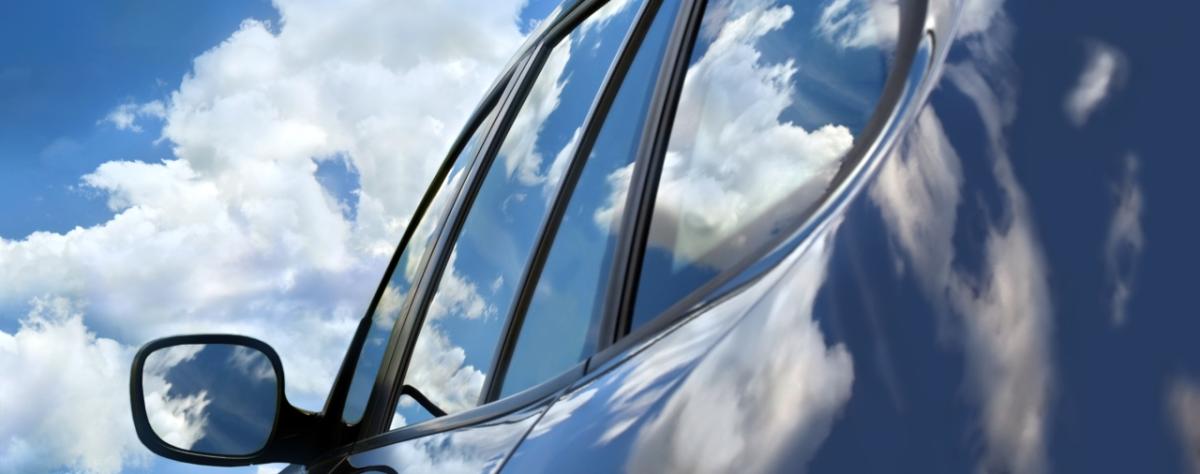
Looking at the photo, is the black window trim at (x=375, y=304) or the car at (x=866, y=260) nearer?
the car at (x=866, y=260)

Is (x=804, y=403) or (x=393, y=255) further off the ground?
(x=393, y=255)

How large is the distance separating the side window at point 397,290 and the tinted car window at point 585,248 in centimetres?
92

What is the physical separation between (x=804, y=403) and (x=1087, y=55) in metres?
0.27

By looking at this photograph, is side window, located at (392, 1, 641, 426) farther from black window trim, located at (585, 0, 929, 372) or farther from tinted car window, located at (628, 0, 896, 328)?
tinted car window, located at (628, 0, 896, 328)

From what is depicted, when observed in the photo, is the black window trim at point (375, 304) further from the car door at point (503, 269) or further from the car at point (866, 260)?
the car at point (866, 260)

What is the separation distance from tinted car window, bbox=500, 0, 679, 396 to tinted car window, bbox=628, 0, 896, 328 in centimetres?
15

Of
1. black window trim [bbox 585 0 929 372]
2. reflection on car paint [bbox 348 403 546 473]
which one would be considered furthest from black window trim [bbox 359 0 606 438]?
black window trim [bbox 585 0 929 372]

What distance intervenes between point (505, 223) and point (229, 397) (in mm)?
992

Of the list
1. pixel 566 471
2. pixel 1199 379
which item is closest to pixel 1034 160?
pixel 1199 379

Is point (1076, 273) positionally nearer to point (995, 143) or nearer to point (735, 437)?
point (995, 143)

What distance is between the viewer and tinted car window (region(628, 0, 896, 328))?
1.03 meters

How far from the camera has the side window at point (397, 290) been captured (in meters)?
2.66

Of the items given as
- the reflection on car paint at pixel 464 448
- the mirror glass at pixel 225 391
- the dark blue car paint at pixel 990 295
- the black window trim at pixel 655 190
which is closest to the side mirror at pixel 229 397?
the mirror glass at pixel 225 391

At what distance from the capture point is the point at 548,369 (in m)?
1.53
